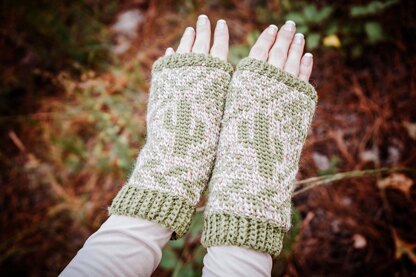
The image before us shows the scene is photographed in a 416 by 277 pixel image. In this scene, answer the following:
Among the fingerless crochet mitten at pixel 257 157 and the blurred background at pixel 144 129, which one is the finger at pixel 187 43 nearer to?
the fingerless crochet mitten at pixel 257 157

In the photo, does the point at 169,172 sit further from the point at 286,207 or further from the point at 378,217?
the point at 378,217

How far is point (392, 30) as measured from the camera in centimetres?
155

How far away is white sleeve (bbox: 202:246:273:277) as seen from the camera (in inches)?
35.9

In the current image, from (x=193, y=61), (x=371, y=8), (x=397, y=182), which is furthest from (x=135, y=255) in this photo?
(x=371, y=8)

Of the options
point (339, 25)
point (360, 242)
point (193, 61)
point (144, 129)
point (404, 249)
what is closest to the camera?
point (193, 61)

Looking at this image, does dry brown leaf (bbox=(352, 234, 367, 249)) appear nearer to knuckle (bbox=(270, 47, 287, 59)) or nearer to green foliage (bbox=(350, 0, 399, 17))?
knuckle (bbox=(270, 47, 287, 59))

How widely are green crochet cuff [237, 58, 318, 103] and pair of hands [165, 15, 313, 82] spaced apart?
0.05m

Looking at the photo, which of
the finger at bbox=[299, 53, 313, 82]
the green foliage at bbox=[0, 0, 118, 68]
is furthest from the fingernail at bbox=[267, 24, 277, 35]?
the green foliage at bbox=[0, 0, 118, 68]

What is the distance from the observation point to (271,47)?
1.23 metres

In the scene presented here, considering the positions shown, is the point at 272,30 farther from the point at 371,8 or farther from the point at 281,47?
the point at 371,8

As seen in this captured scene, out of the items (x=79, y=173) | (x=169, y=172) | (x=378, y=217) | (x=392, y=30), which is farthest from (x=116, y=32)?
(x=378, y=217)

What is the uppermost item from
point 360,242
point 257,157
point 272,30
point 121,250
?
point 272,30

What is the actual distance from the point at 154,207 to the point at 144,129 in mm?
753

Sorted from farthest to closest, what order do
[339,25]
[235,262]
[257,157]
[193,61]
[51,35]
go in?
1. [51,35]
2. [339,25]
3. [193,61]
4. [257,157]
5. [235,262]
